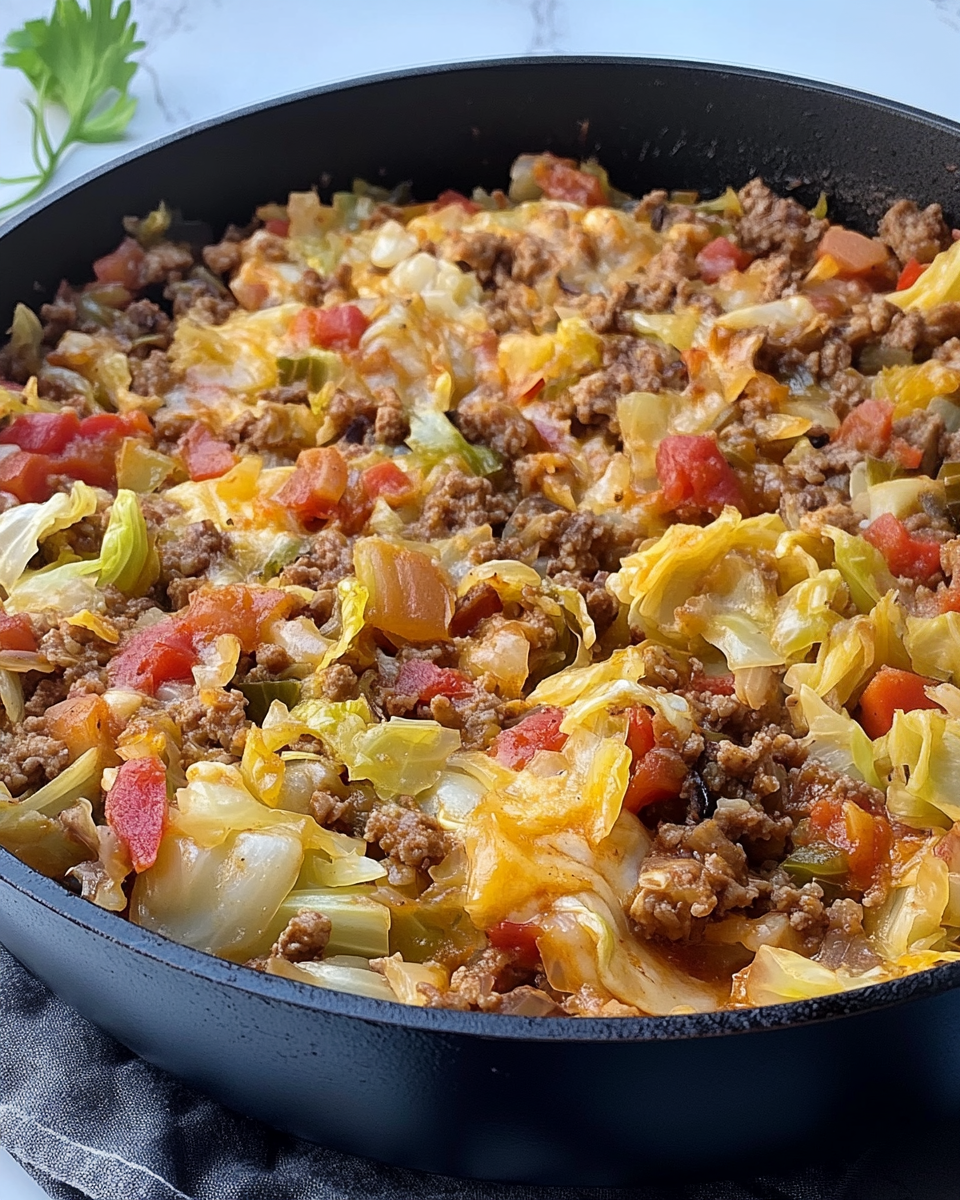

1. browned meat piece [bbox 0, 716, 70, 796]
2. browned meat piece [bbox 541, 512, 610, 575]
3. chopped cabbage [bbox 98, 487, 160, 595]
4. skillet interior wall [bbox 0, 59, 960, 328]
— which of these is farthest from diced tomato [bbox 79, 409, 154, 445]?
browned meat piece [bbox 541, 512, 610, 575]

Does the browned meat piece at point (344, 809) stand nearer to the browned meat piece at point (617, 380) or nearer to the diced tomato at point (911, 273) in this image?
the browned meat piece at point (617, 380)

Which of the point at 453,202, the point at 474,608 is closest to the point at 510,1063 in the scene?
the point at 474,608

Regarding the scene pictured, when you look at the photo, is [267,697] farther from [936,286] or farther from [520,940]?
[936,286]

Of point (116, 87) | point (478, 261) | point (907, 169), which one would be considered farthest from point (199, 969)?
point (116, 87)

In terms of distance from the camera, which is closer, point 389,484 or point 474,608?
point 474,608

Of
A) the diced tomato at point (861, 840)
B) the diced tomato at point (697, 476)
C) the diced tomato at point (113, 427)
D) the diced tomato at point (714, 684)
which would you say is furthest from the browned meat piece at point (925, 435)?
the diced tomato at point (113, 427)
